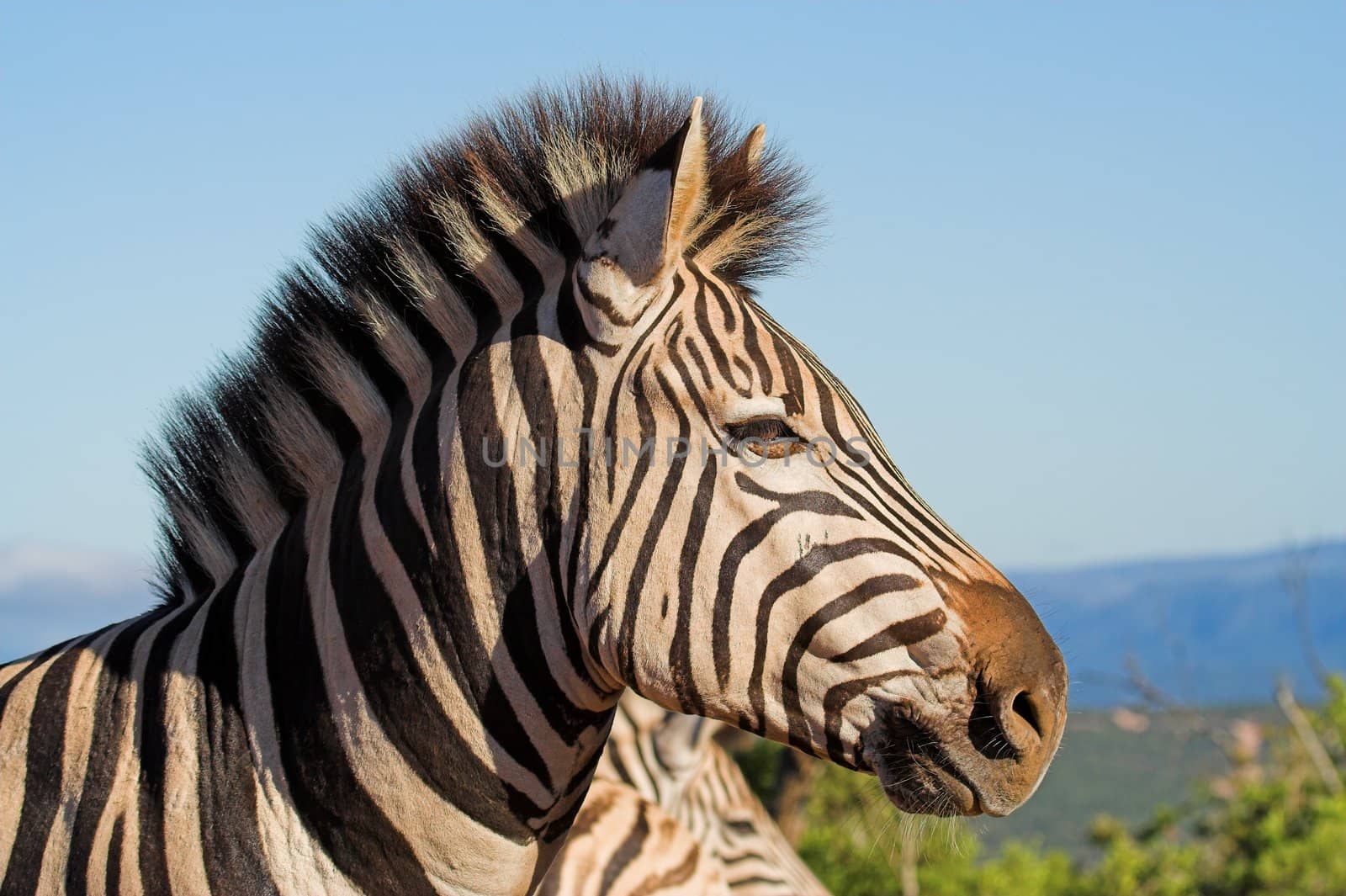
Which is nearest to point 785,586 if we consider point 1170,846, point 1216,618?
point 1170,846

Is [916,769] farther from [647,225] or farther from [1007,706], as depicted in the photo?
[647,225]

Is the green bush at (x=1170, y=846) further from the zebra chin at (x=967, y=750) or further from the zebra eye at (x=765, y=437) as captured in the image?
the zebra eye at (x=765, y=437)

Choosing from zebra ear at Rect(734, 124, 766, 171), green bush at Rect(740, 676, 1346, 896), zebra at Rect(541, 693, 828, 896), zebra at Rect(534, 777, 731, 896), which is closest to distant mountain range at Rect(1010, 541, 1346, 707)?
green bush at Rect(740, 676, 1346, 896)

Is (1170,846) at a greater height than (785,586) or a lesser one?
lesser

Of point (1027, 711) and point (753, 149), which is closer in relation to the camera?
point (1027, 711)

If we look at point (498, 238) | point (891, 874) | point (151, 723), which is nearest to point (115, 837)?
point (151, 723)

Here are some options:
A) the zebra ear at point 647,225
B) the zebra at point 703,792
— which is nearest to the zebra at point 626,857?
the zebra at point 703,792

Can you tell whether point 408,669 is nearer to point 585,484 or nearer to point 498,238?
point 585,484

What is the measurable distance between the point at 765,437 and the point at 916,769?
0.82 meters

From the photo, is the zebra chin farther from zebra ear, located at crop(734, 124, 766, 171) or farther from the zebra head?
zebra ear, located at crop(734, 124, 766, 171)

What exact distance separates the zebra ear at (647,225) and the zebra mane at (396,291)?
0.79ft

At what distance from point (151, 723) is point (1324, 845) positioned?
13.7 metres

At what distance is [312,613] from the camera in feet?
9.89

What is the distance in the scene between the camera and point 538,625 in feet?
9.51
